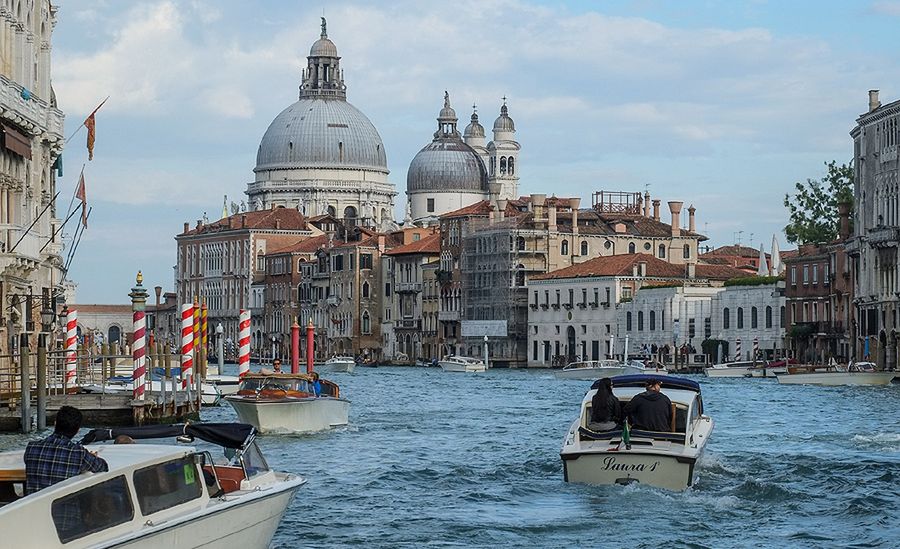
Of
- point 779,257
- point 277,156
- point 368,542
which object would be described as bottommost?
point 368,542

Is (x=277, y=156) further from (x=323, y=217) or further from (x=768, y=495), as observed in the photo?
(x=768, y=495)

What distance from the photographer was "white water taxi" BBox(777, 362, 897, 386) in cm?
5656

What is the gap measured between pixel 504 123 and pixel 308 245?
20.4 meters

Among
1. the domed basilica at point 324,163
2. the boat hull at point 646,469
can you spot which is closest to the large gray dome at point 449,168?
the domed basilica at point 324,163

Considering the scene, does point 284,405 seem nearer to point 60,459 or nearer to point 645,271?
point 60,459

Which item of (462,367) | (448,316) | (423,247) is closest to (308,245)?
(423,247)

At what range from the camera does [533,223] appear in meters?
100

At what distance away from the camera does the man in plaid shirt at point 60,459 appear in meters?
12.9

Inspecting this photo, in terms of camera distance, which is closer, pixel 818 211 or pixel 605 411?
pixel 605 411

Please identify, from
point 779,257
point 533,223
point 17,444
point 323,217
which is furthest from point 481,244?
point 17,444

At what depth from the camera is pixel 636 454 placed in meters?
19.5

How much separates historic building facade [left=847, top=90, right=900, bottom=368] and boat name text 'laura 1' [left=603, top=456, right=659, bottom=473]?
46066mm

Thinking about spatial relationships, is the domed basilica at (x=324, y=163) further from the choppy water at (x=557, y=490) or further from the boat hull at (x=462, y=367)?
Answer: the choppy water at (x=557, y=490)

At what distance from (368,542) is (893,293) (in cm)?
5067
